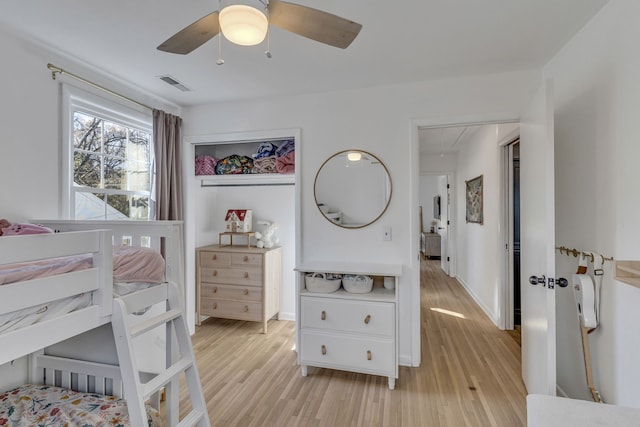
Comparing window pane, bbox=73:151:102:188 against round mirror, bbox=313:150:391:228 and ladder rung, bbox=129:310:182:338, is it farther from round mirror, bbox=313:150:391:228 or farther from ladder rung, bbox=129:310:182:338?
round mirror, bbox=313:150:391:228

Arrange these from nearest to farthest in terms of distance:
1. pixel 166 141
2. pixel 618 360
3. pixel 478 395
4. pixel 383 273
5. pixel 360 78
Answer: pixel 618 360 → pixel 478 395 → pixel 383 273 → pixel 360 78 → pixel 166 141

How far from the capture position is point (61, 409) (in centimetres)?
157

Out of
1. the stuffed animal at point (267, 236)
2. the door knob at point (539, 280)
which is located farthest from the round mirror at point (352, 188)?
the door knob at point (539, 280)

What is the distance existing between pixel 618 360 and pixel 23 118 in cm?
361

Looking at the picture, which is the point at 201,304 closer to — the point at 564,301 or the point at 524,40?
the point at 564,301

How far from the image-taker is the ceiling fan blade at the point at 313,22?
1.19m

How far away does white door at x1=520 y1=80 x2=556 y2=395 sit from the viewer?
5.32ft

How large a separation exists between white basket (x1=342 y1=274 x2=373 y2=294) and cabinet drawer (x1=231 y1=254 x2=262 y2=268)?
1.17 m

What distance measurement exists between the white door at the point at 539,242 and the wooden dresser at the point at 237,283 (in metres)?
2.34

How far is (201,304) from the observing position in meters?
3.49

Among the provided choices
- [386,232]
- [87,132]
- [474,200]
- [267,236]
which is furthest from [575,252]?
[87,132]

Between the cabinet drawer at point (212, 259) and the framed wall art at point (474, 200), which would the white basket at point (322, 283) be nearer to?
the cabinet drawer at point (212, 259)

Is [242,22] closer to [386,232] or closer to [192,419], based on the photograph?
[192,419]

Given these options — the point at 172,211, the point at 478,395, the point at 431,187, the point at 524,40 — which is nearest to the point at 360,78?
the point at 524,40
